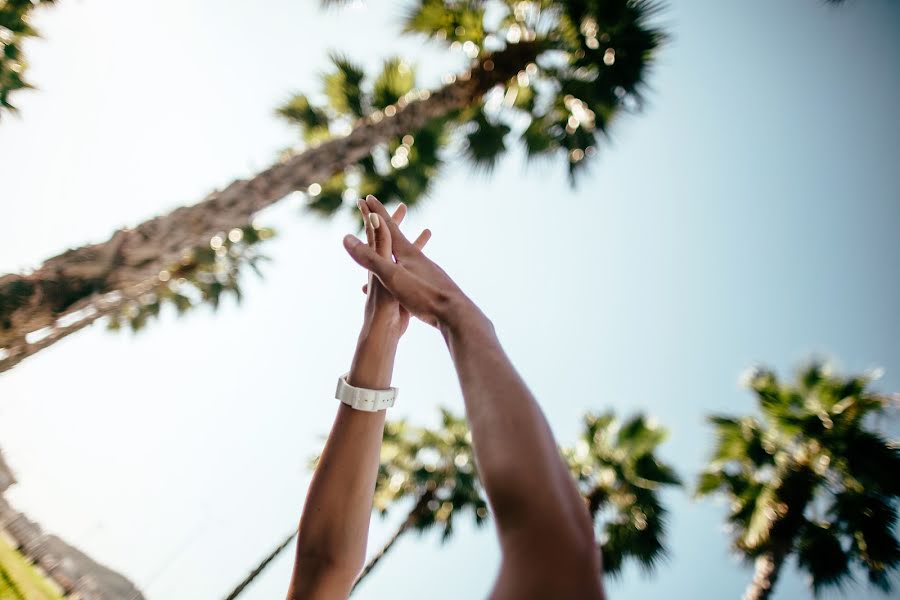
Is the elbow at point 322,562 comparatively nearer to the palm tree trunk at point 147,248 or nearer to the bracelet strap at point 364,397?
the bracelet strap at point 364,397

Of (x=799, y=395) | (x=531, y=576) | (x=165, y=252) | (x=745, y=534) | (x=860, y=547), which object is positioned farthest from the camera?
(x=799, y=395)

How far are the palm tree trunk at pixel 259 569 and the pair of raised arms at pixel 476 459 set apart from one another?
6371mm

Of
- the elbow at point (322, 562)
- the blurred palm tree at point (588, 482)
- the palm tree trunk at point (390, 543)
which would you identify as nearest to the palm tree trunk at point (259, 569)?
the blurred palm tree at point (588, 482)

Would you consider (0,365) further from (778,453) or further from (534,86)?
(778,453)

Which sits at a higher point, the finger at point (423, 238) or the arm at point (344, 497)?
the finger at point (423, 238)

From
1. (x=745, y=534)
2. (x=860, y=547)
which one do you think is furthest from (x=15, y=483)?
(x=860, y=547)

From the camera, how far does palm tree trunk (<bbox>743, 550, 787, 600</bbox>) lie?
21.5 feet

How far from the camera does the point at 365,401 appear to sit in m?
1.34

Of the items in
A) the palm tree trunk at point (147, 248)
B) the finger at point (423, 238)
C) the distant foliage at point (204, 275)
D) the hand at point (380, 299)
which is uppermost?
the distant foliage at point (204, 275)

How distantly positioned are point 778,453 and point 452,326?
28.9ft

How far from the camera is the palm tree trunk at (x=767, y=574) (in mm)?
6547

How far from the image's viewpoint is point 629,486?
315 inches

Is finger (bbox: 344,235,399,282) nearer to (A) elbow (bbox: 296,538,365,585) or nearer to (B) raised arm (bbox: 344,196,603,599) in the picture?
(B) raised arm (bbox: 344,196,603,599)

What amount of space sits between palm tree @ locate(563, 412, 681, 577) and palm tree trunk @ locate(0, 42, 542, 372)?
648 cm
